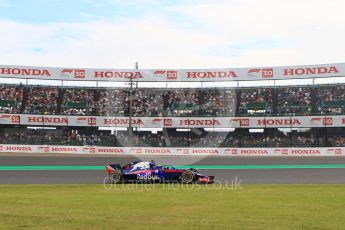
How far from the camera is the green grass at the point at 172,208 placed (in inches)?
341

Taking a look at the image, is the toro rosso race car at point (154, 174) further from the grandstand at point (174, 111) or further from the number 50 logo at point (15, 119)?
the number 50 logo at point (15, 119)

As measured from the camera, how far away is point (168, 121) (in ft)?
152

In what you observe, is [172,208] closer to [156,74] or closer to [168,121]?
[168,121]

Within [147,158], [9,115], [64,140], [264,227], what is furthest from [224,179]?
[9,115]

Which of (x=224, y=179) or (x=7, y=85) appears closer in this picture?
(x=224, y=179)

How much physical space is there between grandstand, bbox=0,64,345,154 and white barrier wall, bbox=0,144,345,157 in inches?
37.5

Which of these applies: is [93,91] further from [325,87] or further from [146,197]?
[146,197]

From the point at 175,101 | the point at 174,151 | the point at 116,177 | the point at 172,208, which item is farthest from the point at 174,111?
the point at 172,208

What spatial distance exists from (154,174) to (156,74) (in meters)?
32.2

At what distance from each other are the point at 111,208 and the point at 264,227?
4.05 metres

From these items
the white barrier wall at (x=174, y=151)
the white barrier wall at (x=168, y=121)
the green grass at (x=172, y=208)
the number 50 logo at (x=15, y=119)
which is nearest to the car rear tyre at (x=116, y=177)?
the green grass at (x=172, y=208)

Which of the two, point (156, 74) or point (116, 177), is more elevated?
point (156, 74)

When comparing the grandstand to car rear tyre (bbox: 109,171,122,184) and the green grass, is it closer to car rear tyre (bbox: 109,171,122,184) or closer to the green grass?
car rear tyre (bbox: 109,171,122,184)

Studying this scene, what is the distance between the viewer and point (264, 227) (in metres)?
8.39
